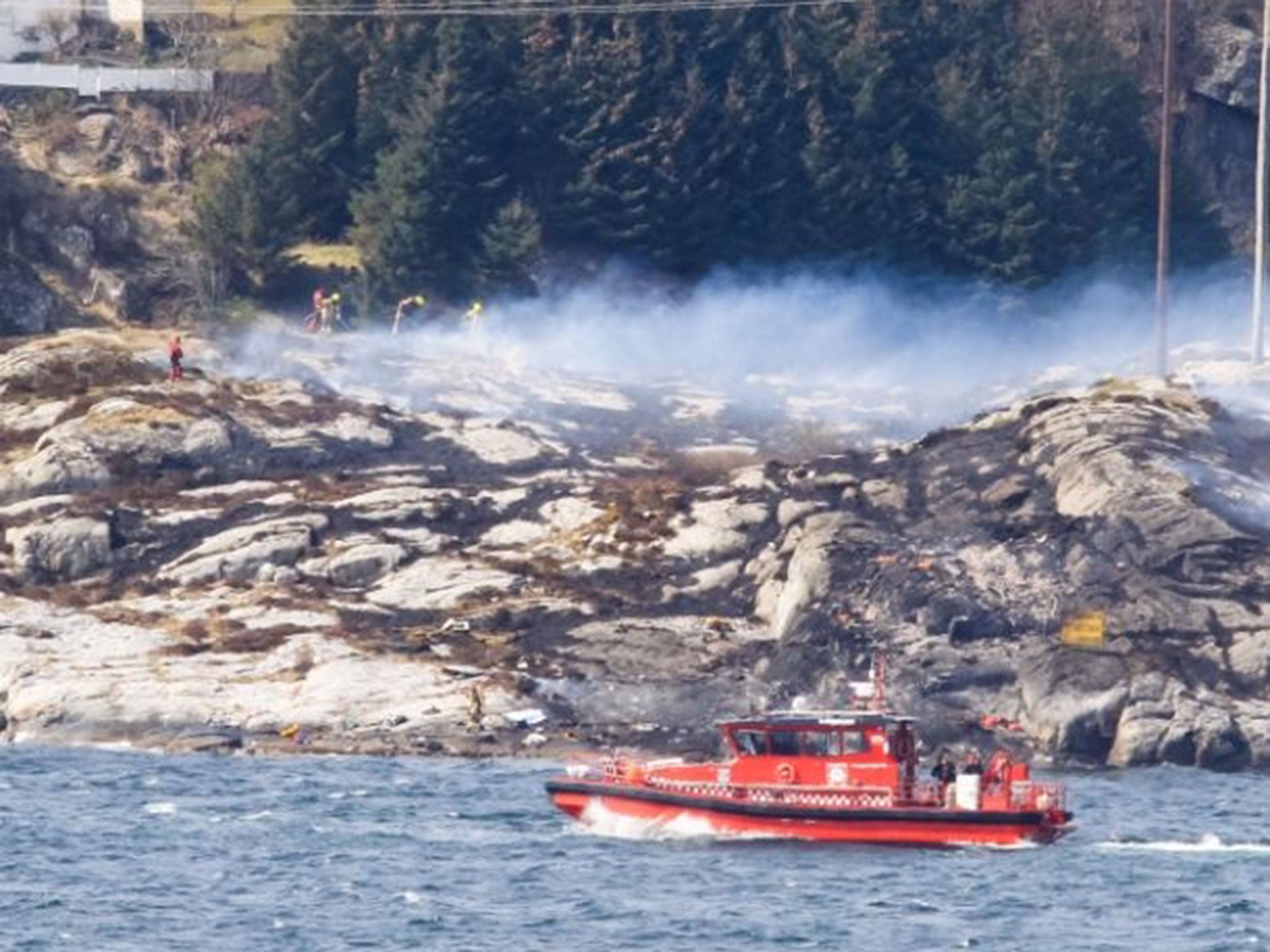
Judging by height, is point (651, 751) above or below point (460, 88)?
below

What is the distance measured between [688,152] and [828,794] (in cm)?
5375

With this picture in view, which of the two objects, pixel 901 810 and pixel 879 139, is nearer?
pixel 901 810

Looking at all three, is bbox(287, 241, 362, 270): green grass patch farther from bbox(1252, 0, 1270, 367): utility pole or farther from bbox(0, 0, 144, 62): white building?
bbox(1252, 0, 1270, 367): utility pole

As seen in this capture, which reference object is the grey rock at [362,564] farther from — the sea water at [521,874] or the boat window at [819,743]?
the boat window at [819,743]

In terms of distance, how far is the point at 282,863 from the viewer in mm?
76250

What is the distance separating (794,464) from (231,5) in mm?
41634

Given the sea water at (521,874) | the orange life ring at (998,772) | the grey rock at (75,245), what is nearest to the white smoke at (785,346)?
the grey rock at (75,245)

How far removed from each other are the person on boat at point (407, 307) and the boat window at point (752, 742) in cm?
4366

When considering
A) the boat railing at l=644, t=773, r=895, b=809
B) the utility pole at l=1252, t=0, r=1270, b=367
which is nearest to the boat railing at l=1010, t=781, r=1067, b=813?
the boat railing at l=644, t=773, r=895, b=809

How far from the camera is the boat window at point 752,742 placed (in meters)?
80.6

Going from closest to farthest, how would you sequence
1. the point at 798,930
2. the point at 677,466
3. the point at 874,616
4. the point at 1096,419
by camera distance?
1. the point at 798,930
2. the point at 874,616
3. the point at 1096,419
4. the point at 677,466

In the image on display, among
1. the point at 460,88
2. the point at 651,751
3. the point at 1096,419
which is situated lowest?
the point at 651,751

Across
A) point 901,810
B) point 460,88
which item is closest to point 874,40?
point 460,88

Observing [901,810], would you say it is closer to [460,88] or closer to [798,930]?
[798,930]
